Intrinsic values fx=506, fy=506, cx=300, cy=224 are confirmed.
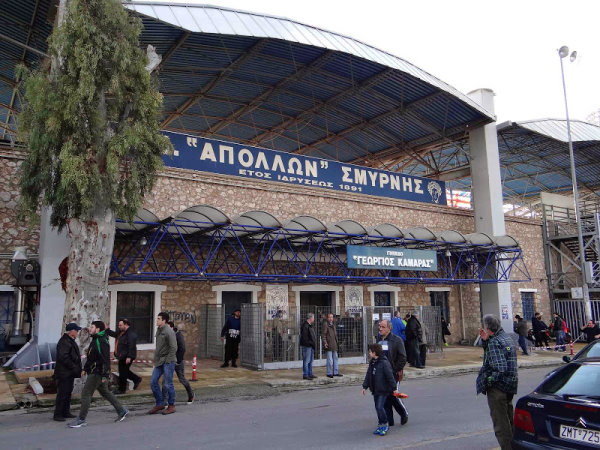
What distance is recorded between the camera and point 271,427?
24.6 ft

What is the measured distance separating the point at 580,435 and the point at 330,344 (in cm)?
819

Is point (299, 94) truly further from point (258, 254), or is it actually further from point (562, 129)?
point (562, 129)

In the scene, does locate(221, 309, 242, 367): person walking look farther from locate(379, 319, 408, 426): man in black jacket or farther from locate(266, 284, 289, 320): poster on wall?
locate(379, 319, 408, 426): man in black jacket

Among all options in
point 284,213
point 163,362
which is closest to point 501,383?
point 163,362

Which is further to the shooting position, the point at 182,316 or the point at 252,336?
the point at 182,316

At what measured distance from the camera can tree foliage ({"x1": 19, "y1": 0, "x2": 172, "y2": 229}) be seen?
33.2ft

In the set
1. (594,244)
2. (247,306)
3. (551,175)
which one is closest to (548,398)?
(247,306)

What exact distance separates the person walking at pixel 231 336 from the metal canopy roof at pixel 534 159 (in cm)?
1421

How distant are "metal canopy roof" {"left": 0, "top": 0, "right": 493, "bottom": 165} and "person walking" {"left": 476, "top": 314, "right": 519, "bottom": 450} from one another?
14.0 m

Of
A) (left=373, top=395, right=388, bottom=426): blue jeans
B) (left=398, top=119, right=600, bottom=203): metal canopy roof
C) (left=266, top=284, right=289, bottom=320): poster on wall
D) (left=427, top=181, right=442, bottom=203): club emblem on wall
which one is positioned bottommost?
(left=373, top=395, right=388, bottom=426): blue jeans

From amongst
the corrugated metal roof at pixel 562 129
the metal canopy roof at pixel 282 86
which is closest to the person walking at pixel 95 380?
the metal canopy roof at pixel 282 86

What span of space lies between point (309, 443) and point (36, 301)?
409 inches

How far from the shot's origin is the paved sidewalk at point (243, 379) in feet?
31.9

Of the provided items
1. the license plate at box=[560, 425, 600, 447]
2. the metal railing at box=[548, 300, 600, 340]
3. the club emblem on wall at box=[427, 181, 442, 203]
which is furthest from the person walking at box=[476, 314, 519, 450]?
the metal railing at box=[548, 300, 600, 340]
